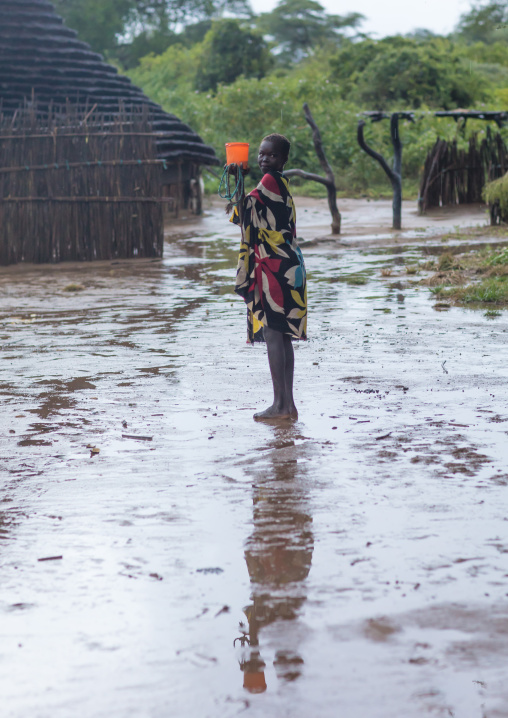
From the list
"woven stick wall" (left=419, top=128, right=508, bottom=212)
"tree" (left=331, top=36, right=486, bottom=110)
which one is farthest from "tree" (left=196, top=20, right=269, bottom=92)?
"woven stick wall" (left=419, top=128, right=508, bottom=212)

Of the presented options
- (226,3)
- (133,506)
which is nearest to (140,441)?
(133,506)

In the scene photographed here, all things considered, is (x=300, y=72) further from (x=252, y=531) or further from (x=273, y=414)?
(x=252, y=531)

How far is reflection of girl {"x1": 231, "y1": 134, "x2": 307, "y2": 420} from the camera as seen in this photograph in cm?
425

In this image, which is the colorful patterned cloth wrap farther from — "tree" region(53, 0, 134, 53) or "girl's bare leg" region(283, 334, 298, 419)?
"tree" region(53, 0, 134, 53)

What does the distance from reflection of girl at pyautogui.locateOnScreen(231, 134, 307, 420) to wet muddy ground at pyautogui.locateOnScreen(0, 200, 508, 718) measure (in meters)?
0.25

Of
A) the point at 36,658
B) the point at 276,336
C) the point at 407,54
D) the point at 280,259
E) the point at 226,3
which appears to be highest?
the point at 226,3

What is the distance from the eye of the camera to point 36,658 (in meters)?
2.20

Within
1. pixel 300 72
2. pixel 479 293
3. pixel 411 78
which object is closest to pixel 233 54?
pixel 300 72

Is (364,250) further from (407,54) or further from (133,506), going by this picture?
(407,54)

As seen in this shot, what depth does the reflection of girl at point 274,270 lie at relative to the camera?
4.25 m

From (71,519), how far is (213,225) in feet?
55.3

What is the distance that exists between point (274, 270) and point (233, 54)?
3477 centimetres

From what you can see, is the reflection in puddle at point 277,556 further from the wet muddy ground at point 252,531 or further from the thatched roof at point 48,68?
the thatched roof at point 48,68

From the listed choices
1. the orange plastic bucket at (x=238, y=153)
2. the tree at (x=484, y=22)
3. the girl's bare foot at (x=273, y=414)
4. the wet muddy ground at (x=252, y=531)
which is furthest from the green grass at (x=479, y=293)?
the tree at (x=484, y=22)
